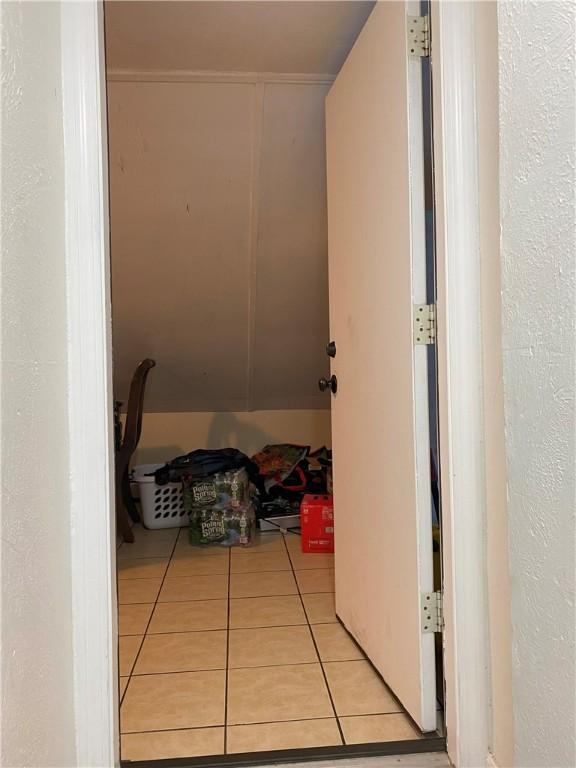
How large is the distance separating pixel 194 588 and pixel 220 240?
1.70 m

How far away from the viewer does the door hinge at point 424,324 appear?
5.20 feet

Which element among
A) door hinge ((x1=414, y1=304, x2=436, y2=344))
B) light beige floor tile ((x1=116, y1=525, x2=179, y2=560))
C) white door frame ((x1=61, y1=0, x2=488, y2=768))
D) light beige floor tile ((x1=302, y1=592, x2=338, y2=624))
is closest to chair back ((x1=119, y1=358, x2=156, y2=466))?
light beige floor tile ((x1=116, y1=525, x2=179, y2=560))

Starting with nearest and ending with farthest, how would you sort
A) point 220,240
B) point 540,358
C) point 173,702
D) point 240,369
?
1. point 540,358
2. point 173,702
3. point 220,240
4. point 240,369

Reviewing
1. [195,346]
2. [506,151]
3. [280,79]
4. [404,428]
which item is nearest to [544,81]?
[506,151]

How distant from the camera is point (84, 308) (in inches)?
53.1

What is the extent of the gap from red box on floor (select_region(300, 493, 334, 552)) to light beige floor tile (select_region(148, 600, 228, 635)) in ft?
2.54

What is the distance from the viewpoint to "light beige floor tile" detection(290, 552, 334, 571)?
3.07 metres

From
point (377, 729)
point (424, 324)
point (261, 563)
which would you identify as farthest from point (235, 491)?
point (424, 324)

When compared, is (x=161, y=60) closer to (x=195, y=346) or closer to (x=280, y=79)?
(x=280, y=79)

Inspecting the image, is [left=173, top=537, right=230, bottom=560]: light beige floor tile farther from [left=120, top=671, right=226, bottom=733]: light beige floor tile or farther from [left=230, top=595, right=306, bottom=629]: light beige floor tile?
[left=120, top=671, right=226, bottom=733]: light beige floor tile

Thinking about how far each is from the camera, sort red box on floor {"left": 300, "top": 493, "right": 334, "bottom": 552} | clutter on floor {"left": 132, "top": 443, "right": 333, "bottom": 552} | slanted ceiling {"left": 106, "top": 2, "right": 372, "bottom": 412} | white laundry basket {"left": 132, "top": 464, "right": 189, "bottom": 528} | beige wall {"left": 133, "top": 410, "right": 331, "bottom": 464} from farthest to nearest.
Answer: beige wall {"left": 133, "top": 410, "right": 331, "bottom": 464}, white laundry basket {"left": 132, "top": 464, "right": 189, "bottom": 528}, clutter on floor {"left": 132, "top": 443, "right": 333, "bottom": 552}, red box on floor {"left": 300, "top": 493, "right": 334, "bottom": 552}, slanted ceiling {"left": 106, "top": 2, "right": 372, "bottom": 412}

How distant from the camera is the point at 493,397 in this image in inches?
54.9

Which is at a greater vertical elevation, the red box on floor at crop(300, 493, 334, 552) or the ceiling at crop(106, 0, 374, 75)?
the ceiling at crop(106, 0, 374, 75)

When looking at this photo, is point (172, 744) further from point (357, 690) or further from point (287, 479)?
point (287, 479)
